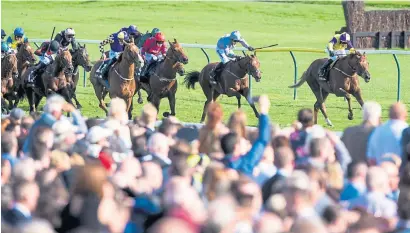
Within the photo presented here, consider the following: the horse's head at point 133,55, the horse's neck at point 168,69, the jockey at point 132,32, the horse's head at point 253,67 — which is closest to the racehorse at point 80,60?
the jockey at point 132,32

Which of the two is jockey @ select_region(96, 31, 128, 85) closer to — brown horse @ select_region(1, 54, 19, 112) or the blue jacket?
brown horse @ select_region(1, 54, 19, 112)

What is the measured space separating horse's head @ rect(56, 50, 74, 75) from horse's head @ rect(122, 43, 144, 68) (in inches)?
52.5

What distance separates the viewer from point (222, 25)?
4541cm

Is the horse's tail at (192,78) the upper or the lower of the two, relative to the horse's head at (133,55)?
lower

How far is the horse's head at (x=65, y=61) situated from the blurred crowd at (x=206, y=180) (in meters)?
10.1

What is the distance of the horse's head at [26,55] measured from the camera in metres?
23.2

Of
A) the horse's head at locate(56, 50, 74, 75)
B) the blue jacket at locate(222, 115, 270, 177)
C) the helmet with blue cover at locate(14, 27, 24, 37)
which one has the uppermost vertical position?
the helmet with blue cover at locate(14, 27, 24, 37)

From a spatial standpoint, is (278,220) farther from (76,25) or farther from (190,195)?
(76,25)

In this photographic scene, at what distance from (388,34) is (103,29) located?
11.1 meters

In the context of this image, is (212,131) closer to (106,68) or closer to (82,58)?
(106,68)

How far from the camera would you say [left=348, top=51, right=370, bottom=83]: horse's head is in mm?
20250

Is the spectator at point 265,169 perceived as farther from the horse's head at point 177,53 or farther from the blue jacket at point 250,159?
the horse's head at point 177,53

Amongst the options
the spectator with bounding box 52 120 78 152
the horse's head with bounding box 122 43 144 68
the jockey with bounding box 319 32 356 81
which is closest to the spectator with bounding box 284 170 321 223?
the spectator with bounding box 52 120 78 152

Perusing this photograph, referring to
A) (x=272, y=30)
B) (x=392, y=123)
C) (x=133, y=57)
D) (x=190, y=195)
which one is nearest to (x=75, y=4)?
(x=272, y=30)
